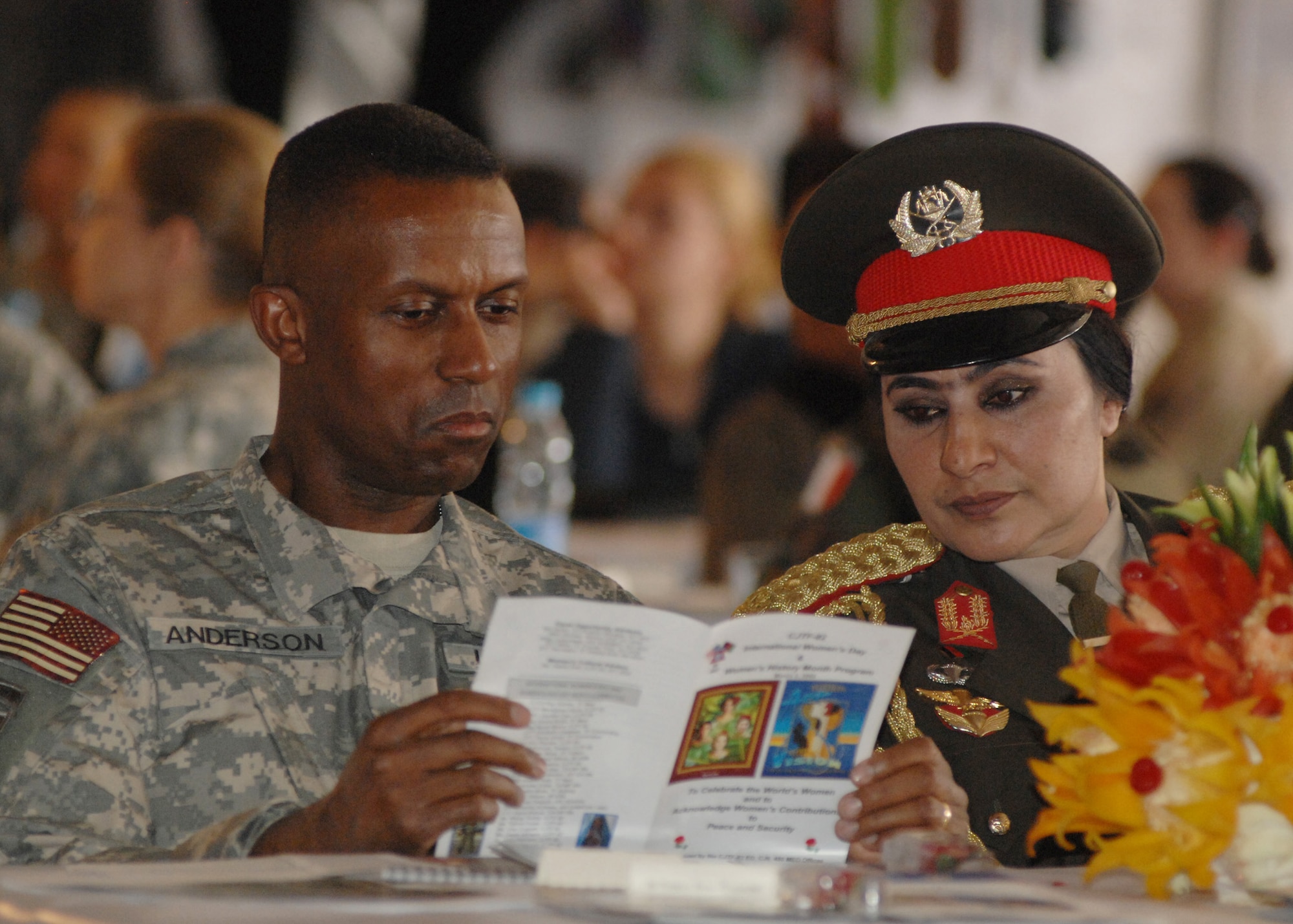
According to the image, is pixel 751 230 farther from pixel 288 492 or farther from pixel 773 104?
pixel 288 492

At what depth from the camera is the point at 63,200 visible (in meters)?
6.40

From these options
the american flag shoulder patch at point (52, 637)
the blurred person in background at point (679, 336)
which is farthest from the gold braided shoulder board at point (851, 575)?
the blurred person in background at point (679, 336)

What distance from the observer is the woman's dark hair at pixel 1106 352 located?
92.8 inches

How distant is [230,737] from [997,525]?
1096 mm

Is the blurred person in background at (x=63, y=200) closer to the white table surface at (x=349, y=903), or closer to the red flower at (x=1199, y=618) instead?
the white table surface at (x=349, y=903)

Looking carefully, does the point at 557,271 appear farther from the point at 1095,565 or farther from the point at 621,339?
the point at 1095,565

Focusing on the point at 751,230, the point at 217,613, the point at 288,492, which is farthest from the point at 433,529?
the point at 751,230

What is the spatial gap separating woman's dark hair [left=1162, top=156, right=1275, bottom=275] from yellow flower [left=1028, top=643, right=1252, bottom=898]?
4035 millimetres

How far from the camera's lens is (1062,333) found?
7.48 ft

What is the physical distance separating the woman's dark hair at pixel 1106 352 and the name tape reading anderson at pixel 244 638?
113 centimetres

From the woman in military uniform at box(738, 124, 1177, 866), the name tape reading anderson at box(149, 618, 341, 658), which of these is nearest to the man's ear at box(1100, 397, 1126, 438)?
the woman in military uniform at box(738, 124, 1177, 866)

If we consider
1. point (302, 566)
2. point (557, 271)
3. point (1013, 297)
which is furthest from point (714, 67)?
point (302, 566)

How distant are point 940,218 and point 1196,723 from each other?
3.44ft

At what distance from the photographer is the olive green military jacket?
2279 mm
